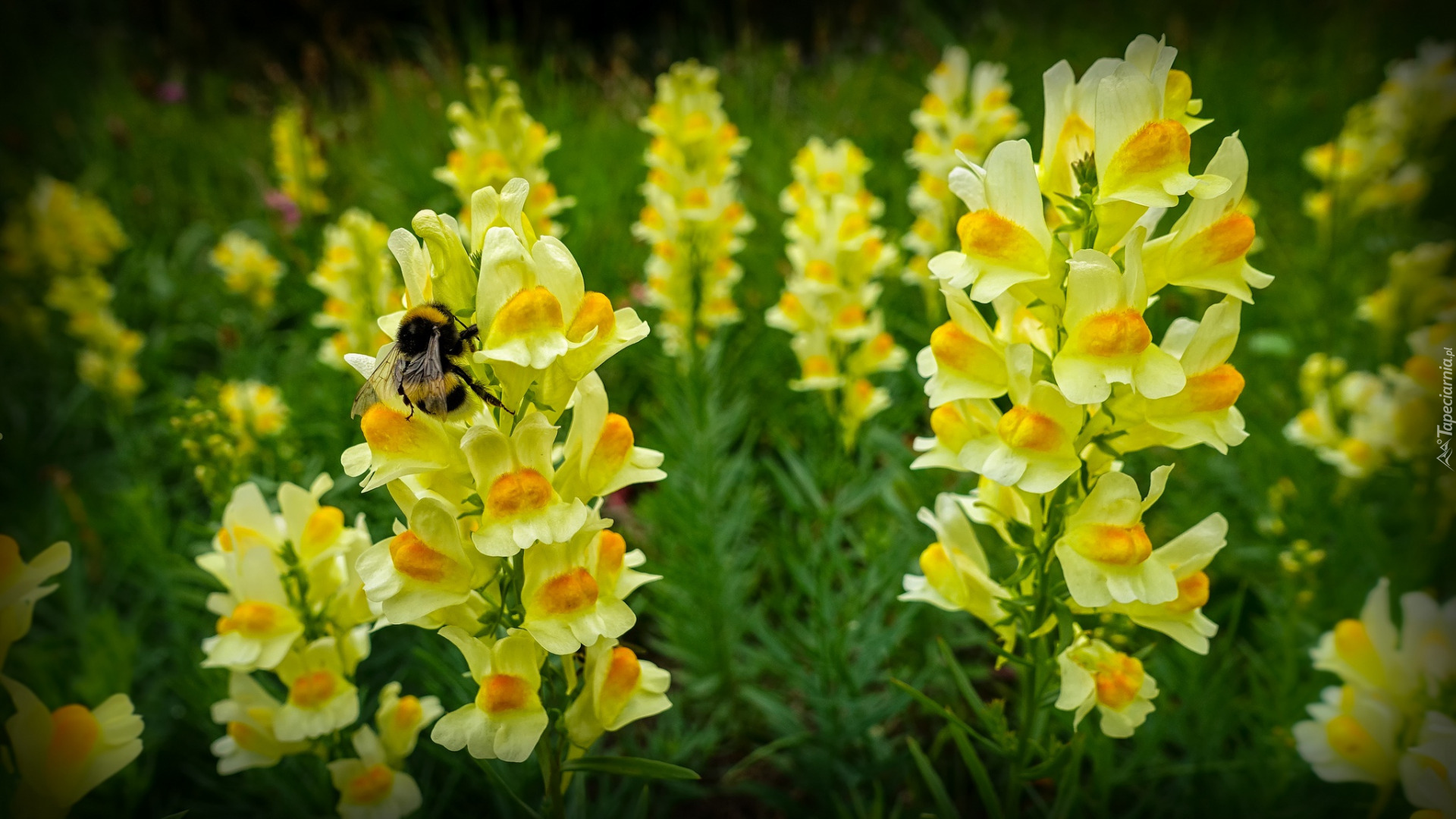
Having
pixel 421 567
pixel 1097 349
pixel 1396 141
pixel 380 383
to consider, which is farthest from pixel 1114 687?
pixel 1396 141

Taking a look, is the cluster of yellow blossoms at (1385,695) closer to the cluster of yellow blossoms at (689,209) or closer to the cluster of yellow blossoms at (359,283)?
the cluster of yellow blossoms at (689,209)

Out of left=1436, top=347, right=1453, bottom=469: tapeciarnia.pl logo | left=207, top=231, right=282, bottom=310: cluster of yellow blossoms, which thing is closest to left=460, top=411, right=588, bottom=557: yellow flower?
left=1436, top=347, right=1453, bottom=469: tapeciarnia.pl logo

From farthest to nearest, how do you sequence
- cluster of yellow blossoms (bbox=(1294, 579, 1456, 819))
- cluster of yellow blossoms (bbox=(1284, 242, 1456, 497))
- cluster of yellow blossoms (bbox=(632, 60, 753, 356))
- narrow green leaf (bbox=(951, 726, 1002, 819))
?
1. cluster of yellow blossoms (bbox=(632, 60, 753, 356))
2. cluster of yellow blossoms (bbox=(1284, 242, 1456, 497))
3. cluster of yellow blossoms (bbox=(1294, 579, 1456, 819))
4. narrow green leaf (bbox=(951, 726, 1002, 819))

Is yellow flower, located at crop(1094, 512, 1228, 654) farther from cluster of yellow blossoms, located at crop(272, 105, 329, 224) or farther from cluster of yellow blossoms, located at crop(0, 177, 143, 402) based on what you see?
cluster of yellow blossoms, located at crop(272, 105, 329, 224)

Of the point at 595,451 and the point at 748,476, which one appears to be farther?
the point at 748,476

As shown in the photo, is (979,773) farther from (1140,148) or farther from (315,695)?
(315,695)

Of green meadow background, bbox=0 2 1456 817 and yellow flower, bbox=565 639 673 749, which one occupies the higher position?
yellow flower, bbox=565 639 673 749

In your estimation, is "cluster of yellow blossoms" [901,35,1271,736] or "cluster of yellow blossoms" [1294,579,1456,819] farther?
"cluster of yellow blossoms" [1294,579,1456,819]
